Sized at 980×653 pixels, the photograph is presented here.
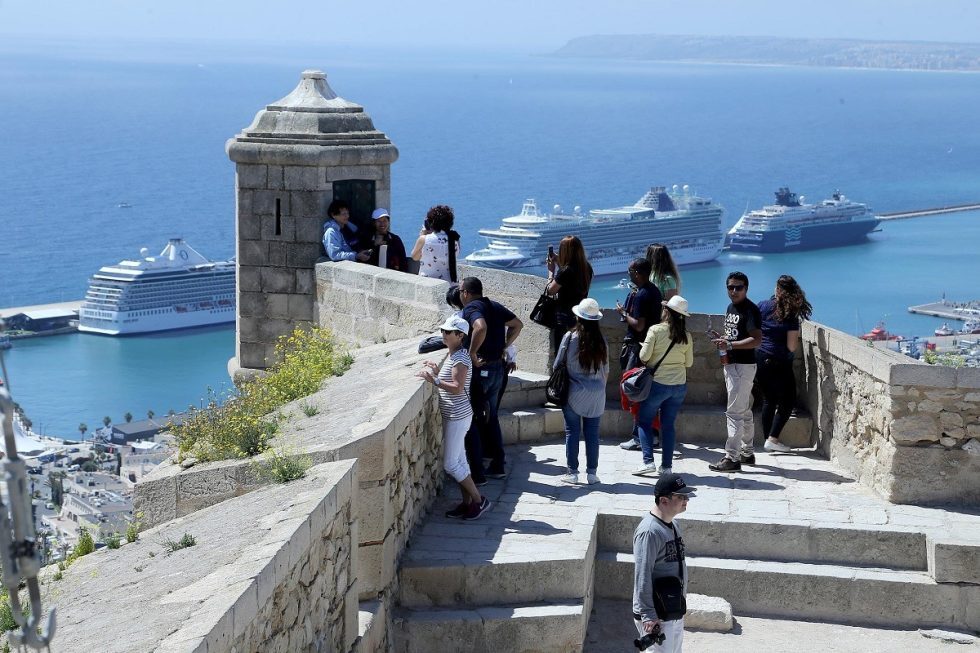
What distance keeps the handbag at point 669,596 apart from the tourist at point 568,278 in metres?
3.25

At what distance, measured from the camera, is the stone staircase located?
6.16 meters

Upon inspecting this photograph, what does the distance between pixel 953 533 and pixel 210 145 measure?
140 metres

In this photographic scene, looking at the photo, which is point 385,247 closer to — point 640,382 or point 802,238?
point 640,382

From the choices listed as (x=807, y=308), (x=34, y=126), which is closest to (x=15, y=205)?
(x=34, y=126)

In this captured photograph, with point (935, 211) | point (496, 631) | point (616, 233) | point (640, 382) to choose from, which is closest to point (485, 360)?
point (640, 382)

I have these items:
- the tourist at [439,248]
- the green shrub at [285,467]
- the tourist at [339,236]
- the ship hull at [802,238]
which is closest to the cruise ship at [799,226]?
the ship hull at [802,238]

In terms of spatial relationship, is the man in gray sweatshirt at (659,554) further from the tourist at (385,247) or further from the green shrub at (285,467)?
the tourist at (385,247)

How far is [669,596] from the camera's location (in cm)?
513

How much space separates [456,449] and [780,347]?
8.64 ft

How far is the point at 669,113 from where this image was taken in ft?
649

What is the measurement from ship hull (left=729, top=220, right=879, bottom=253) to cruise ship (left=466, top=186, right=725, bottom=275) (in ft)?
6.95

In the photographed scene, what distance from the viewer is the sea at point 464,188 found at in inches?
2694

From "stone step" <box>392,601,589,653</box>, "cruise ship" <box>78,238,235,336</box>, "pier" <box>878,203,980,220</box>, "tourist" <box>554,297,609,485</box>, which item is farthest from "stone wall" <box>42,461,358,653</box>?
"pier" <box>878,203,980,220</box>

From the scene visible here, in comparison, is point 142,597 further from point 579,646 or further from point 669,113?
point 669,113
